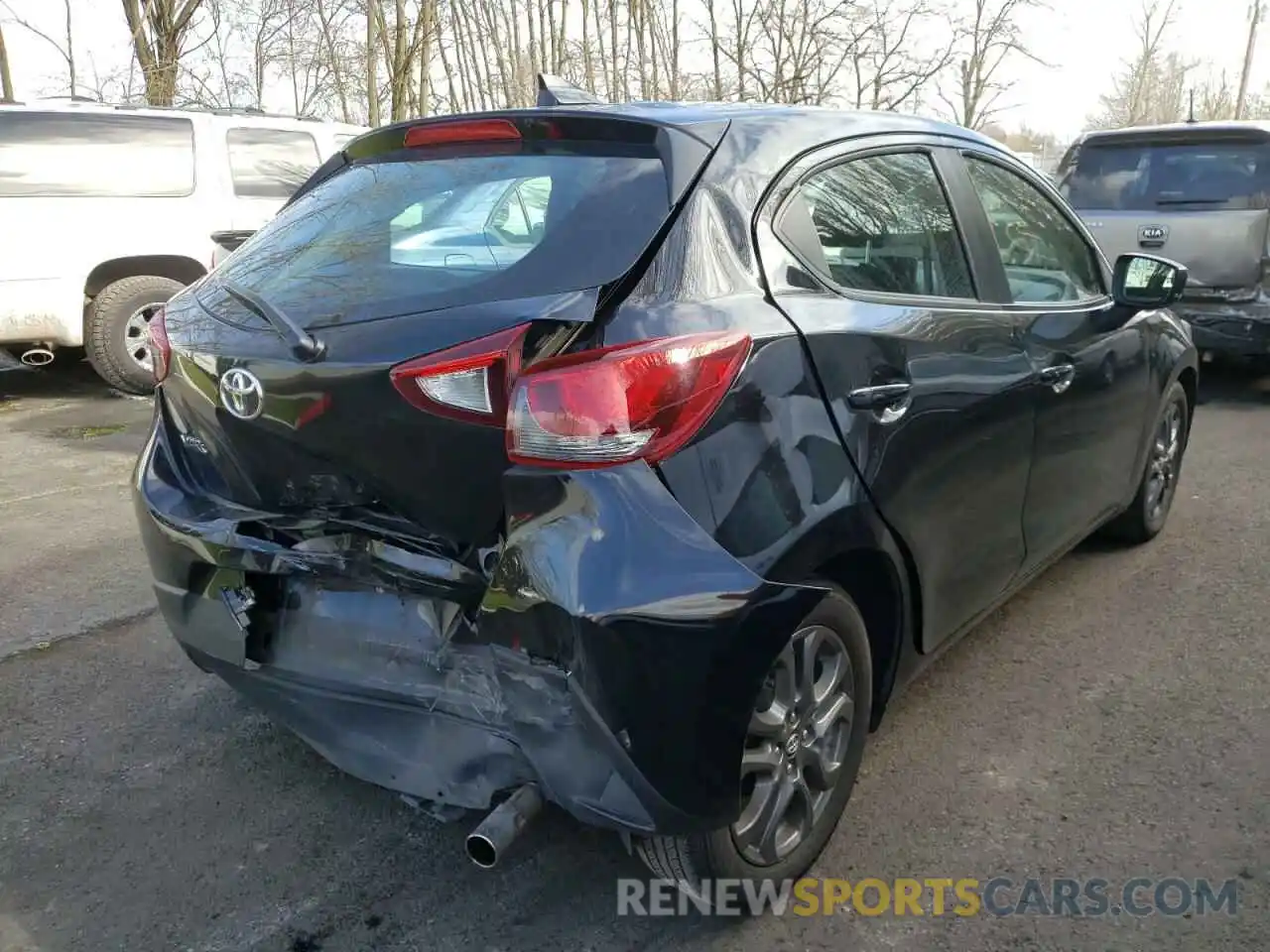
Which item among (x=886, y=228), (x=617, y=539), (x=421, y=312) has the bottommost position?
(x=617, y=539)

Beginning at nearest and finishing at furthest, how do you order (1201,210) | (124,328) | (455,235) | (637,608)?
(637,608) → (455,235) → (1201,210) → (124,328)

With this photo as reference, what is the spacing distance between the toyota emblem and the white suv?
543 cm

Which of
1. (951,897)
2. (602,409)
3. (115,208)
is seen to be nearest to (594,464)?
(602,409)

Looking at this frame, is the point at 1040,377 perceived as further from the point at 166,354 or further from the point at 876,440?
the point at 166,354

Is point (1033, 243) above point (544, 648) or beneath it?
above

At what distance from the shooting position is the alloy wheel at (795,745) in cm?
239

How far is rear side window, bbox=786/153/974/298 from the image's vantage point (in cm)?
270

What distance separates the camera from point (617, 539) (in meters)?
2.09

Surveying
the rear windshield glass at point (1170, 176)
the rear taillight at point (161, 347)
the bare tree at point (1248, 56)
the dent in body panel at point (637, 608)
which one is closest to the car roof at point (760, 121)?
the rear taillight at point (161, 347)

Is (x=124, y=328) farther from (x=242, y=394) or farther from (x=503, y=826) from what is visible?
(x=503, y=826)

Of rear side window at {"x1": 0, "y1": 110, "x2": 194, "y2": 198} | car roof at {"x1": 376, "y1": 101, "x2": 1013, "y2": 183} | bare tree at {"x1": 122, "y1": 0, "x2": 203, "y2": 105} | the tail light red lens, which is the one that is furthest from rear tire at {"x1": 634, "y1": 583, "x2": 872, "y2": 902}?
bare tree at {"x1": 122, "y1": 0, "x2": 203, "y2": 105}

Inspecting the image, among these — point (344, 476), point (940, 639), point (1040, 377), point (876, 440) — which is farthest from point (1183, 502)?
point (344, 476)

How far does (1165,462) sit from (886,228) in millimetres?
2562

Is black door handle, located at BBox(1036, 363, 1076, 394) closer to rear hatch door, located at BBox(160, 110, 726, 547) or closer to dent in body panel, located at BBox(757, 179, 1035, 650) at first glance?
dent in body panel, located at BBox(757, 179, 1035, 650)
